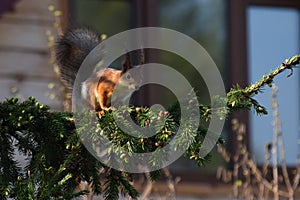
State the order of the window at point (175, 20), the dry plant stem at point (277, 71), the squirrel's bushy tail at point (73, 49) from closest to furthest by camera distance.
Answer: the dry plant stem at point (277, 71) < the squirrel's bushy tail at point (73, 49) < the window at point (175, 20)

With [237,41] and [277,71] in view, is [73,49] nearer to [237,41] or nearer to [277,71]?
[277,71]

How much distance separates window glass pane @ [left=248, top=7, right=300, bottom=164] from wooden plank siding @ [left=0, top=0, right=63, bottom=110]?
1197 mm

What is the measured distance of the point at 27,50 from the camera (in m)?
4.32

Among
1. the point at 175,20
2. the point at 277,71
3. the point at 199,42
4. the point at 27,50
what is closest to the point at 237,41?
the point at 199,42

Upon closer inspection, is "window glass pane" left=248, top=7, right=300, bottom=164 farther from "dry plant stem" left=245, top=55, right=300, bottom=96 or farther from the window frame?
"dry plant stem" left=245, top=55, right=300, bottom=96

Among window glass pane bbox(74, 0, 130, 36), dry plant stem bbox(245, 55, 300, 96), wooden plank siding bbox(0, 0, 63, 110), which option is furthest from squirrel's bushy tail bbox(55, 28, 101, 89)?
window glass pane bbox(74, 0, 130, 36)

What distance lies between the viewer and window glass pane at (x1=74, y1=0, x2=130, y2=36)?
475cm

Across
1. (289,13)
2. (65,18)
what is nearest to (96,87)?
(65,18)

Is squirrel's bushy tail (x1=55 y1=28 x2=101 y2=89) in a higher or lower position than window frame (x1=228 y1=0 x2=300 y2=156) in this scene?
lower

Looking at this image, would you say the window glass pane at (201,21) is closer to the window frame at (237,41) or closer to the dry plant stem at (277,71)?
the window frame at (237,41)

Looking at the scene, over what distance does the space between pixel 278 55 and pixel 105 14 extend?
41.6 inches

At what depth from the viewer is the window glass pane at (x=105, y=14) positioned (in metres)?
4.75

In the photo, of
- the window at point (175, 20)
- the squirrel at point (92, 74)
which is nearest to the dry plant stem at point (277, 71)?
the squirrel at point (92, 74)

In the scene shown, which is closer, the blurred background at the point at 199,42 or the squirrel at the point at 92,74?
the squirrel at the point at 92,74
